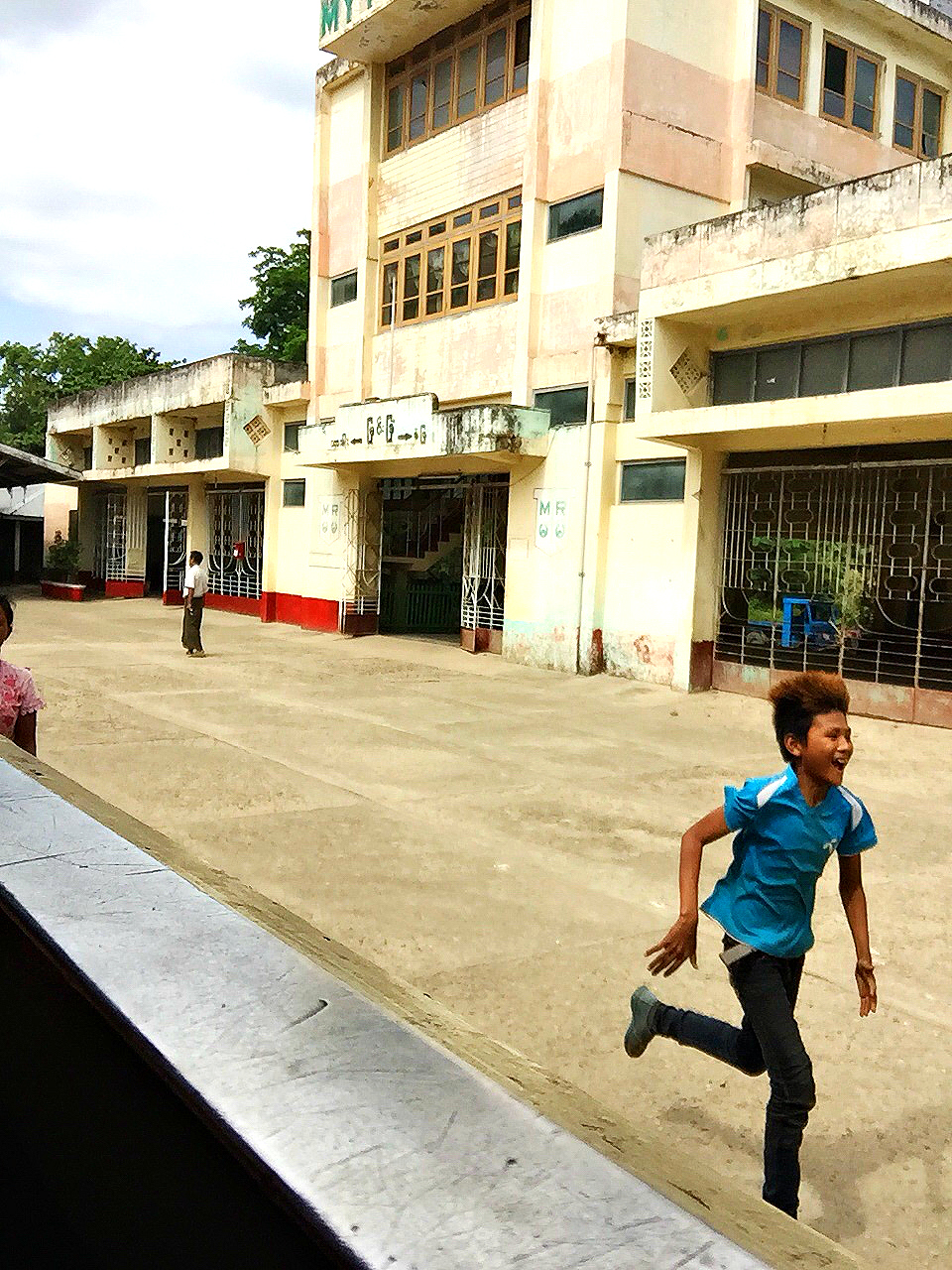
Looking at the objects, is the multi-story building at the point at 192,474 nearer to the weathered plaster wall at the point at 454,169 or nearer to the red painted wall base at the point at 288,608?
the red painted wall base at the point at 288,608

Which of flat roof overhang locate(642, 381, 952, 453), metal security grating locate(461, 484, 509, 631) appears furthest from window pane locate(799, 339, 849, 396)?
metal security grating locate(461, 484, 509, 631)

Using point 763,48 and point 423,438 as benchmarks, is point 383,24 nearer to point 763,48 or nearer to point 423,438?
point 763,48

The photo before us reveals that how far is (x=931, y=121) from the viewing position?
55.6 ft

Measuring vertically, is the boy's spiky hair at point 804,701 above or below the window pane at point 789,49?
below

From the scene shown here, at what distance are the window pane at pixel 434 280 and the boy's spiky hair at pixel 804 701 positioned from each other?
1473 cm

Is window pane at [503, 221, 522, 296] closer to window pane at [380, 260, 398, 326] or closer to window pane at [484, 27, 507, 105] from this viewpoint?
window pane at [484, 27, 507, 105]

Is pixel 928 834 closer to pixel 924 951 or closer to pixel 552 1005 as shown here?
pixel 924 951

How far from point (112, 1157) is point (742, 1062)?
1927 millimetres

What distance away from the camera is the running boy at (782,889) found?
2.63 metres

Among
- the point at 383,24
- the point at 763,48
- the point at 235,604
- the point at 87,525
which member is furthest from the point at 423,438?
the point at 87,525

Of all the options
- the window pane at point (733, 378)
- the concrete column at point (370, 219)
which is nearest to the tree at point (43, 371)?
the concrete column at point (370, 219)

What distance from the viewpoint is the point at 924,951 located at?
15.8ft

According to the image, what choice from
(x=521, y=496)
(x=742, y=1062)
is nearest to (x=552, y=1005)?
(x=742, y=1062)

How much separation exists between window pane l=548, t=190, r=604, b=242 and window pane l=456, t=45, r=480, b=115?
2.77 m
